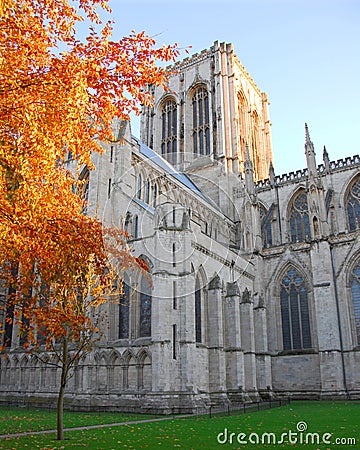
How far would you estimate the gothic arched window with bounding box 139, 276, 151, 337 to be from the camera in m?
23.0

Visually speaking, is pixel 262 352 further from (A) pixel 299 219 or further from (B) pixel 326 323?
(A) pixel 299 219

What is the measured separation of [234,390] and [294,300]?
1111 centimetres

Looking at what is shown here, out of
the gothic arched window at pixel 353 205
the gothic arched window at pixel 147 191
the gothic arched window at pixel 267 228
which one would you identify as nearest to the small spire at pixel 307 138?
the gothic arched window at pixel 353 205

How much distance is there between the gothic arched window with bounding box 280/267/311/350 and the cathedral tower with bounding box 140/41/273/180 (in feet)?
48.4

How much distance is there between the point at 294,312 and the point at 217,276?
426 inches

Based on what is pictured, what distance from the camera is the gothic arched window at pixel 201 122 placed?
48375 millimetres

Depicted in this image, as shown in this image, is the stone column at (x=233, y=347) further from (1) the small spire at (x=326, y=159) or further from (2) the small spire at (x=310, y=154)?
(1) the small spire at (x=326, y=159)

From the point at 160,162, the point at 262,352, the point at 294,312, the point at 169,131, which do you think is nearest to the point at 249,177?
the point at 160,162

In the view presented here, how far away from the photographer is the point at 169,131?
51.7 meters

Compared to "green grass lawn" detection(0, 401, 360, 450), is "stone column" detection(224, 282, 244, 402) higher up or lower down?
higher up

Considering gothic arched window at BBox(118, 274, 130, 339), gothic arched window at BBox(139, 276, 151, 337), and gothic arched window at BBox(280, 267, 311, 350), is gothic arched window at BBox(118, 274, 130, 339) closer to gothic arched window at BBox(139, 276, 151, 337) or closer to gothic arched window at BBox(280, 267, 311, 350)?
gothic arched window at BBox(139, 276, 151, 337)

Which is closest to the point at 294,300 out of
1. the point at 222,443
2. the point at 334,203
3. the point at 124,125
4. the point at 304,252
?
the point at 304,252

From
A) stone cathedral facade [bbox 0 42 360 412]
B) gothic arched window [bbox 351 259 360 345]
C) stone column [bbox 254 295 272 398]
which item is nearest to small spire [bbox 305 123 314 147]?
stone cathedral facade [bbox 0 42 360 412]

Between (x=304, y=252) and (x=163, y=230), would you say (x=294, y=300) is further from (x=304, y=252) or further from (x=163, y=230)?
(x=163, y=230)
